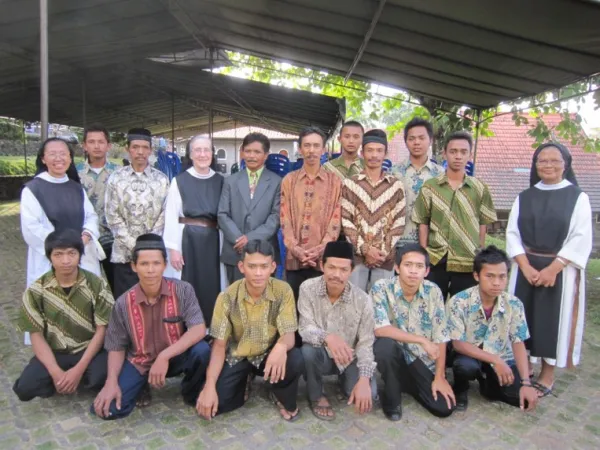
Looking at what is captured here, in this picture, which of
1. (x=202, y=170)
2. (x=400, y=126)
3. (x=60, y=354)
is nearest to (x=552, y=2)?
(x=202, y=170)

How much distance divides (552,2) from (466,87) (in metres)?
2.64

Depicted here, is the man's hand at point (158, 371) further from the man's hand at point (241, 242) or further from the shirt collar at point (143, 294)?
the man's hand at point (241, 242)

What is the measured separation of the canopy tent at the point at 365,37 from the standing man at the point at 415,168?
3.43ft

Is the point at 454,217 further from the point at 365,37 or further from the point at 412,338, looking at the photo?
the point at 365,37

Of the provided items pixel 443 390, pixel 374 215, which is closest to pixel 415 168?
pixel 374 215

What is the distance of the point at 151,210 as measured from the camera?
12.0ft

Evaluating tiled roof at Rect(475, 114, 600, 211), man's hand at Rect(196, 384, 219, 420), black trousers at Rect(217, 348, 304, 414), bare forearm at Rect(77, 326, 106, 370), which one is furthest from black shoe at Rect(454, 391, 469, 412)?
tiled roof at Rect(475, 114, 600, 211)

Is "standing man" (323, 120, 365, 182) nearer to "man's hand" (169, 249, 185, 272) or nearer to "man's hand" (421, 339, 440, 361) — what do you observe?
"man's hand" (169, 249, 185, 272)

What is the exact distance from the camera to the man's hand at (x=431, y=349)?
292 cm

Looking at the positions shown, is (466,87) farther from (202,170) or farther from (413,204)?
(202,170)

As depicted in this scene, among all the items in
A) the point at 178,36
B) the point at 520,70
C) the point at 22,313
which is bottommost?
the point at 22,313

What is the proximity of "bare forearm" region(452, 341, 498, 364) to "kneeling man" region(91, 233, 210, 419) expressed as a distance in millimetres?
1711

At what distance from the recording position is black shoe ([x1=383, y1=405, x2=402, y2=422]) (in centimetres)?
289

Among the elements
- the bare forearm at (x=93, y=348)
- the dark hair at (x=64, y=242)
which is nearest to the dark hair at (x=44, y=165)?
the dark hair at (x=64, y=242)
